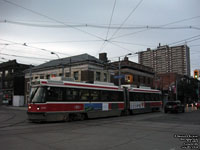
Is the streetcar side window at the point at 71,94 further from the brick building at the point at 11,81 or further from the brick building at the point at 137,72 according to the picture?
the brick building at the point at 11,81

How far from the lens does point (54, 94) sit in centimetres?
1566

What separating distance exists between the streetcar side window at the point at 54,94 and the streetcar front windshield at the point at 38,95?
353mm

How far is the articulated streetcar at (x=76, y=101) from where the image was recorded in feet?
49.8

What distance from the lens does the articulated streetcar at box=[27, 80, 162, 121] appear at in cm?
1519

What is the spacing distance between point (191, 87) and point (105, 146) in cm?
5768

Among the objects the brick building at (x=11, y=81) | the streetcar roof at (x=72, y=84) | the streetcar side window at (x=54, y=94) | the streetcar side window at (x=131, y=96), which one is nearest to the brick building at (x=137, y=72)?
the streetcar side window at (x=131, y=96)

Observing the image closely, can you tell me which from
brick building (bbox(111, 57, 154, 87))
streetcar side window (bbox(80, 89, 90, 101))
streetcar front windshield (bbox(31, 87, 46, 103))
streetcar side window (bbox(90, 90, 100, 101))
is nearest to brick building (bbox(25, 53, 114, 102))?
brick building (bbox(111, 57, 154, 87))

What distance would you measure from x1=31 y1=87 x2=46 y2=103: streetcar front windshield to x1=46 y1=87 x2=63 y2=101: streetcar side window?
353 millimetres

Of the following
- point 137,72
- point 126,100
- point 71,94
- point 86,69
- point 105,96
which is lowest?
point 126,100

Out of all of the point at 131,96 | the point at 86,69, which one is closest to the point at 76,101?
the point at 131,96

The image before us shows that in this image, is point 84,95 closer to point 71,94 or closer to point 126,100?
point 71,94

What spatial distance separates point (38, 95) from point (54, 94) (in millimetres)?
1127

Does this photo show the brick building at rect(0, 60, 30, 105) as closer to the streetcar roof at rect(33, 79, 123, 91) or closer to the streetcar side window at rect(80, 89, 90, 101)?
the streetcar roof at rect(33, 79, 123, 91)

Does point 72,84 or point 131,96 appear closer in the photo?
point 72,84
